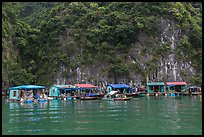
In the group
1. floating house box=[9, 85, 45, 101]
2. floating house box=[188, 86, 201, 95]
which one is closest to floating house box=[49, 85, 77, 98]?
floating house box=[9, 85, 45, 101]

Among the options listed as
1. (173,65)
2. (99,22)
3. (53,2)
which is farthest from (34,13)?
(173,65)

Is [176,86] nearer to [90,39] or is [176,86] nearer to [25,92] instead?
[90,39]

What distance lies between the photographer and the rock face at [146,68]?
169 feet

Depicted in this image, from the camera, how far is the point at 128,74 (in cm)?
5191

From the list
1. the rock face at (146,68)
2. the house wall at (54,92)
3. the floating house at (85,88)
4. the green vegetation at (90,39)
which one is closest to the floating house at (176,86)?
the rock face at (146,68)

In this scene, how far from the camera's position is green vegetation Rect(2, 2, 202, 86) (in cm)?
5266

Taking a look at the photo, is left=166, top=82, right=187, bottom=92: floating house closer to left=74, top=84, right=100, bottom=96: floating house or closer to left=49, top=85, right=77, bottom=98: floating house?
left=74, top=84, right=100, bottom=96: floating house

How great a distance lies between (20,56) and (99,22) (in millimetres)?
17097

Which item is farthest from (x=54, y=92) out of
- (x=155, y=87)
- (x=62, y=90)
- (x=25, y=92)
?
→ (x=155, y=87)

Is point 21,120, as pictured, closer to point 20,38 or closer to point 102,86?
point 102,86

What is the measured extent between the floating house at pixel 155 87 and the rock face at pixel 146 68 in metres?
1.74

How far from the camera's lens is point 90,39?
55156 millimetres

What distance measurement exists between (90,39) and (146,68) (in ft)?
38.9

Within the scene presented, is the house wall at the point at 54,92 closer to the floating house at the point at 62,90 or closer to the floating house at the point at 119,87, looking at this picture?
the floating house at the point at 62,90
